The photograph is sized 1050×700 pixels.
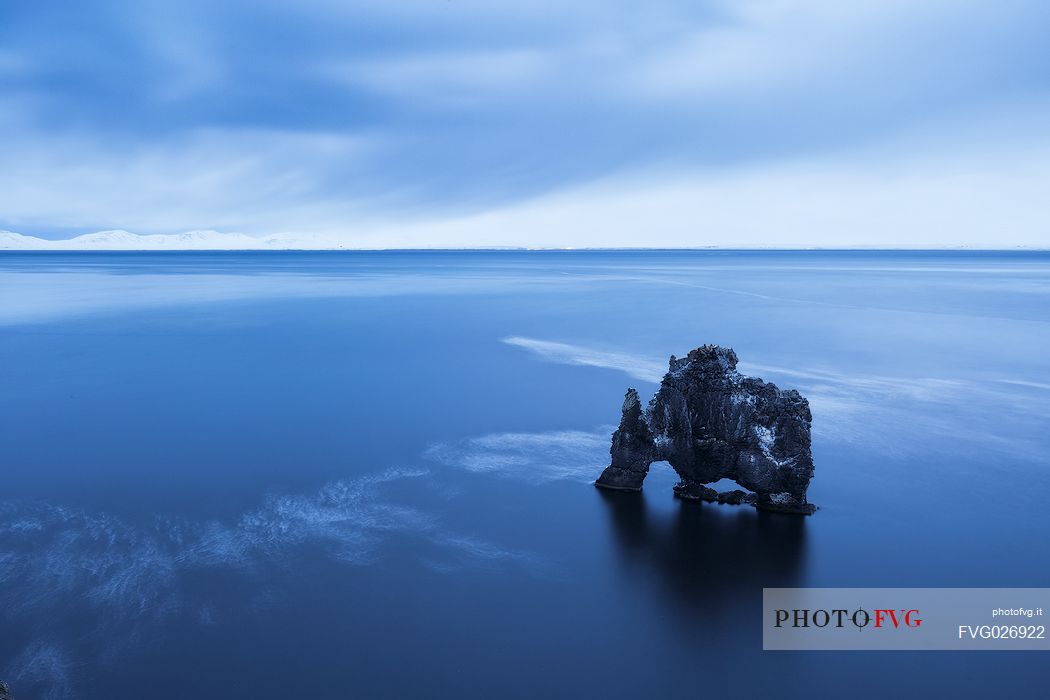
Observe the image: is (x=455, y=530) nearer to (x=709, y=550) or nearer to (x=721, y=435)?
(x=709, y=550)

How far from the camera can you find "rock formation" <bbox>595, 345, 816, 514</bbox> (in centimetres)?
2092

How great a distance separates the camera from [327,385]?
128ft

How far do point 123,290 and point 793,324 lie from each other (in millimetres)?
96232

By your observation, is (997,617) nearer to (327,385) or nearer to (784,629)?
(784,629)

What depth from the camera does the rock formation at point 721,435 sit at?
20.9m

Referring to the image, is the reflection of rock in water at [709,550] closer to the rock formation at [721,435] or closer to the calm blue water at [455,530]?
the calm blue water at [455,530]

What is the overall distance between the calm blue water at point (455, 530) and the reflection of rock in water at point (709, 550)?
77mm

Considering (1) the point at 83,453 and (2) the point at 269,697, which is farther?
(1) the point at 83,453

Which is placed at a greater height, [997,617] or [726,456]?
[726,456]

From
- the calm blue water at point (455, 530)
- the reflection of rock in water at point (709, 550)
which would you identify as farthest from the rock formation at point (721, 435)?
the calm blue water at point (455, 530)

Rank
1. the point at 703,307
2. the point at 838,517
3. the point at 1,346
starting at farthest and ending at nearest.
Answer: the point at 703,307 < the point at 1,346 < the point at 838,517

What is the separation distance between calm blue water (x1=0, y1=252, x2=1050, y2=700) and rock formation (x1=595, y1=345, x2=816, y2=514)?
3.36 feet

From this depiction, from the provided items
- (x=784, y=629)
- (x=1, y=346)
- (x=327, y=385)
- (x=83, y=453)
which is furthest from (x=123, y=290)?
(x=784, y=629)

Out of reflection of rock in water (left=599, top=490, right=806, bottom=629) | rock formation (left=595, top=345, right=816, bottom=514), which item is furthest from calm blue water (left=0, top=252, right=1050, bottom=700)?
rock formation (left=595, top=345, right=816, bottom=514)
